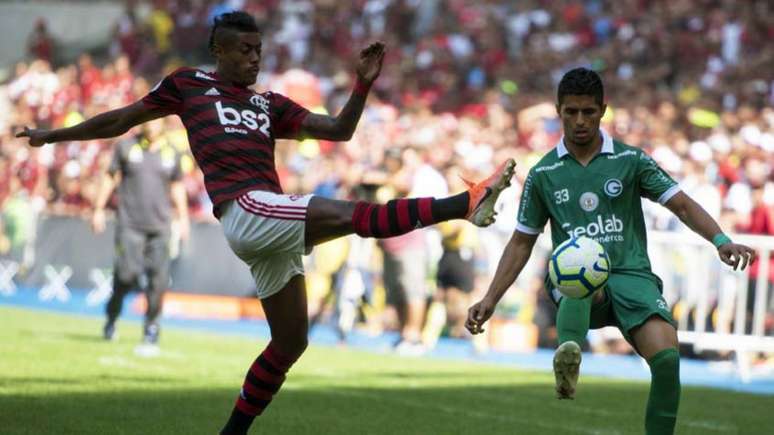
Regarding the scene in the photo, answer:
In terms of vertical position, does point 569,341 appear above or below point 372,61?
below

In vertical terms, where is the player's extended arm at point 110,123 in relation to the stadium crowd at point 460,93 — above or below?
below

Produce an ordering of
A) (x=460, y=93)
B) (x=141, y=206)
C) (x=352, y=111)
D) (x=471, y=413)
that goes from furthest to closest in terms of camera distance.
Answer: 1. (x=460, y=93)
2. (x=141, y=206)
3. (x=471, y=413)
4. (x=352, y=111)

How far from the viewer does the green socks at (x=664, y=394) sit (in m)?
7.27

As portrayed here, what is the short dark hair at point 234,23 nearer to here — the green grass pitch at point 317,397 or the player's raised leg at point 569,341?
the player's raised leg at point 569,341

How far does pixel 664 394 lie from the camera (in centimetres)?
728

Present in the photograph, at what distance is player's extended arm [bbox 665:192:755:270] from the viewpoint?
23.4 ft

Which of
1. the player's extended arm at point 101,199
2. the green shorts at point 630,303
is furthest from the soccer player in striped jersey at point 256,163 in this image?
the player's extended arm at point 101,199

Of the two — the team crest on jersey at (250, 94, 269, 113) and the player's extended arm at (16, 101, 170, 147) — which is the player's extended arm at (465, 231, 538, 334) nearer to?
the team crest on jersey at (250, 94, 269, 113)

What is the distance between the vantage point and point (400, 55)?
27.9 m

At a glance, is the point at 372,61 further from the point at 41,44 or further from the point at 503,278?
the point at 41,44

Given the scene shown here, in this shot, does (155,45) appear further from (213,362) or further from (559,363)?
(559,363)

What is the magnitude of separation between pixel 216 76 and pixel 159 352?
726 centimetres

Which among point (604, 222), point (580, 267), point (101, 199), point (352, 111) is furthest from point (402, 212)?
point (101, 199)

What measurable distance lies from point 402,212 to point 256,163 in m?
1.08
